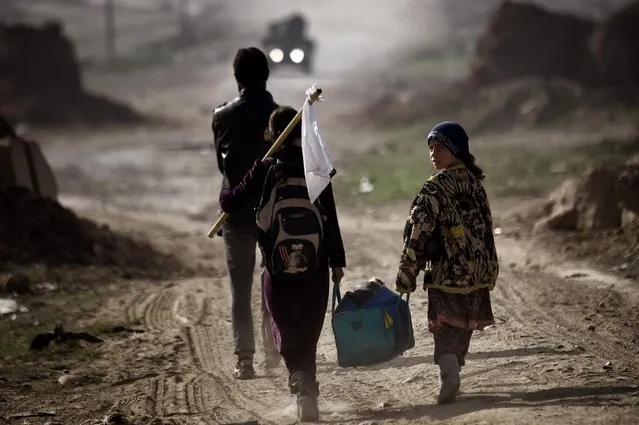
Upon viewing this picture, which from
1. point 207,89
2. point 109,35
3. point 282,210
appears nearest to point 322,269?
point 282,210

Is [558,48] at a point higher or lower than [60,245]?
higher

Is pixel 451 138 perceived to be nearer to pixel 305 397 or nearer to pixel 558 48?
pixel 305 397

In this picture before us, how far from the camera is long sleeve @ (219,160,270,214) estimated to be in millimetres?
6523

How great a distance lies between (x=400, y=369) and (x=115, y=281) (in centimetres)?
525

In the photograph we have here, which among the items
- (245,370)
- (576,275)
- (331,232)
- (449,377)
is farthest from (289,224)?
(576,275)

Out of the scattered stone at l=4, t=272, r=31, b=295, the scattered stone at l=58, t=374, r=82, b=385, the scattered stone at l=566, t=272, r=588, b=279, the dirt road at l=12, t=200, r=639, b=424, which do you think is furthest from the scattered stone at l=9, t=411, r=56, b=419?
the scattered stone at l=566, t=272, r=588, b=279

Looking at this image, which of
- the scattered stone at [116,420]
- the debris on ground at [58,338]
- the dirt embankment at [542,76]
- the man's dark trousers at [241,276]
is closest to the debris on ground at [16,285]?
the debris on ground at [58,338]

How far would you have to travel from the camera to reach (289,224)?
20.7 feet

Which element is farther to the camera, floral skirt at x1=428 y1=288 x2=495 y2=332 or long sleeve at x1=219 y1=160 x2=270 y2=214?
long sleeve at x1=219 y1=160 x2=270 y2=214

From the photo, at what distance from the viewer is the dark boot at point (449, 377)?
6.34 m

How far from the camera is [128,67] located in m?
58.9

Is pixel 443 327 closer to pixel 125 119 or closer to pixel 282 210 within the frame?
pixel 282 210

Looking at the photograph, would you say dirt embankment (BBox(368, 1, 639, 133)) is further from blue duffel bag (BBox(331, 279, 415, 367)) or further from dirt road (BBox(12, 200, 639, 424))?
blue duffel bag (BBox(331, 279, 415, 367))

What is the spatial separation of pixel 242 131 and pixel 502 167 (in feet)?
44.5
